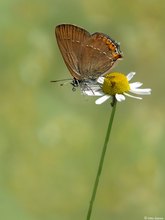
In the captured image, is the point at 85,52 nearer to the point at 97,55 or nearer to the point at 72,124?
the point at 97,55

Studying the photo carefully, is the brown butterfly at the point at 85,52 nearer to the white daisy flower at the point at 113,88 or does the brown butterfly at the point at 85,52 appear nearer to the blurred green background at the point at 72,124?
the white daisy flower at the point at 113,88

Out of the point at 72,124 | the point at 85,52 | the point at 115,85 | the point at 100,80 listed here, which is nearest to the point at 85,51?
the point at 85,52

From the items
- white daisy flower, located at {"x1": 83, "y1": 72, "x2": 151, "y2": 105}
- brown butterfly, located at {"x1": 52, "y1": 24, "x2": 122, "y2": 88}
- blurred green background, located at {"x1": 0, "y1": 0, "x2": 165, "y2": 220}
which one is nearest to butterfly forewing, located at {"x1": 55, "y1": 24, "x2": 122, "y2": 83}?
brown butterfly, located at {"x1": 52, "y1": 24, "x2": 122, "y2": 88}

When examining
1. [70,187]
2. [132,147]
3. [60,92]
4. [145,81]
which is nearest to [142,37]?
[145,81]

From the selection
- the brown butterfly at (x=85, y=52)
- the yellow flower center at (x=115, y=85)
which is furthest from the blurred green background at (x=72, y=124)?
the yellow flower center at (x=115, y=85)

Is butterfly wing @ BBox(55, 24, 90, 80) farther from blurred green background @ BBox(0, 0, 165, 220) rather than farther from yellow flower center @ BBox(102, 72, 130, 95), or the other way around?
blurred green background @ BBox(0, 0, 165, 220)

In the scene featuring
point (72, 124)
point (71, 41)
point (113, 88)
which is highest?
point (72, 124)

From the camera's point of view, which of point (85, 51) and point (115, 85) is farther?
point (85, 51)
